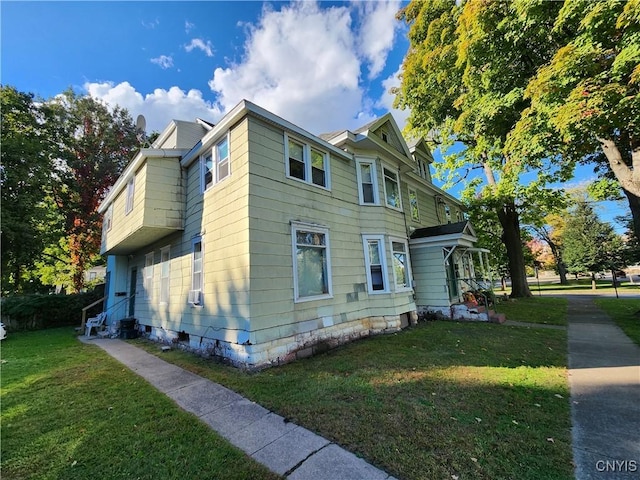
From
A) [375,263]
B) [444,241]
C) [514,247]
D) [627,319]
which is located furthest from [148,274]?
[514,247]

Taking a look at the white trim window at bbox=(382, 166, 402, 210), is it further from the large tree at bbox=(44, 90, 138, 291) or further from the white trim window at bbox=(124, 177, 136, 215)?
the large tree at bbox=(44, 90, 138, 291)

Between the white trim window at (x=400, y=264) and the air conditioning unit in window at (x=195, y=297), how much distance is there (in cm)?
612

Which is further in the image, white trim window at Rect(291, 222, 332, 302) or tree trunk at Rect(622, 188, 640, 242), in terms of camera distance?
tree trunk at Rect(622, 188, 640, 242)

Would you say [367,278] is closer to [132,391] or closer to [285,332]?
[285,332]

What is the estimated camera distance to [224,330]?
6262 mm

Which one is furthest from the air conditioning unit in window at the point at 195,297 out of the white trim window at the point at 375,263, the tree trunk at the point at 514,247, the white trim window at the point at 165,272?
the tree trunk at the point at 514,247

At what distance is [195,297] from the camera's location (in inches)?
291

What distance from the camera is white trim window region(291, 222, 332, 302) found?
6.97 metres

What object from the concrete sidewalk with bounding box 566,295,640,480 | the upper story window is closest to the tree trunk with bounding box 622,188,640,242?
the concrete sidewalk with bounding box 566,295,640,480

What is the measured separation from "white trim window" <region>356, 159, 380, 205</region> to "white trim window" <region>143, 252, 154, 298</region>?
821cm

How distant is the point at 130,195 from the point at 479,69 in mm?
12849

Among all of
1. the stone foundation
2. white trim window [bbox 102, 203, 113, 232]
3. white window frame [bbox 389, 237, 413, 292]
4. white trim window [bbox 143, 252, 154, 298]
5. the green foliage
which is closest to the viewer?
the stone foundation

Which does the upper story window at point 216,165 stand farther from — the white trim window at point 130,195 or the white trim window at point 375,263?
the white trim window at point 375,263

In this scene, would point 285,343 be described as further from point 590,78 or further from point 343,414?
point 590,78
